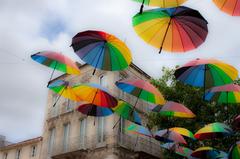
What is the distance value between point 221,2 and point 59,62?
5024 millimetres

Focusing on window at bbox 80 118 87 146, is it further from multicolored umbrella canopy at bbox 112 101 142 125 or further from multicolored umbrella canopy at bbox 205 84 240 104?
multicolored umbrella canopy at bbox 205 84 240 104

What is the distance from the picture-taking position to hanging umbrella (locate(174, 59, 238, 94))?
959 cm

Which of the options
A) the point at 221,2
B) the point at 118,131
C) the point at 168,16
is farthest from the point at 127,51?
the point at 118,131

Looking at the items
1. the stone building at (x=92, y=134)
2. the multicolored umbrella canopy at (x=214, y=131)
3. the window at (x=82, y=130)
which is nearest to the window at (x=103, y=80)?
the stone building at (x=92, y=134)

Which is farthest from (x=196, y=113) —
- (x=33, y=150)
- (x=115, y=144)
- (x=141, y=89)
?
(x=33, y=150)

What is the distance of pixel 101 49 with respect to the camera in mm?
9352

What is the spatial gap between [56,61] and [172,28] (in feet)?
12.8

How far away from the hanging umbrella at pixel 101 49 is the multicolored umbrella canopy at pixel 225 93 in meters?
3.48

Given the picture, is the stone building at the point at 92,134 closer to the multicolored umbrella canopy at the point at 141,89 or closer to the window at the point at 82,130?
the window at the point at 82,130

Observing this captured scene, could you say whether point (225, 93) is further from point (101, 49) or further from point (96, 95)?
point (101, 49)

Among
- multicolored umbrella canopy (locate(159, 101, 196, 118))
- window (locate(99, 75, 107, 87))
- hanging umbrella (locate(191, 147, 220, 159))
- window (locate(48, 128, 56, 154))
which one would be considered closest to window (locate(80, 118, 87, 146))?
window (locate(99, 75, 107, 87))

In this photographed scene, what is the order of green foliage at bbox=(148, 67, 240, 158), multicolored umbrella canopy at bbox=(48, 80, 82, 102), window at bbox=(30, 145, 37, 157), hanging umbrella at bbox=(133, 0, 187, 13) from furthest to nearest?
window at bbox=(30, 145, 37, 157), green foliage at bbox=(148, 67, 240, 158), multicolored umbrella canopy at bbox=(48, 80, 82, 102), hanging umbrella at bbox=(133, 0, 187, 13)

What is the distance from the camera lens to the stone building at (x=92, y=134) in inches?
894

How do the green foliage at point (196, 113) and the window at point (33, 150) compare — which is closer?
the green foliage at point (196, 113)
